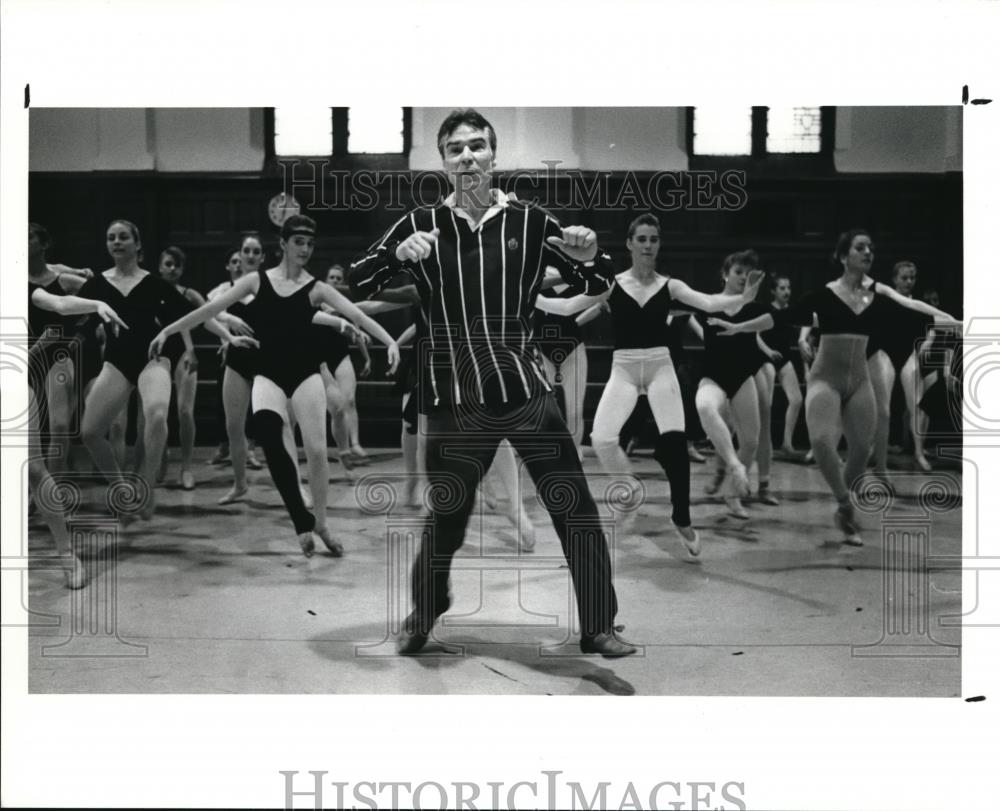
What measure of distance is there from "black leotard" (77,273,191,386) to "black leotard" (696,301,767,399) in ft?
5.86

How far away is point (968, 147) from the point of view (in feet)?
12.0

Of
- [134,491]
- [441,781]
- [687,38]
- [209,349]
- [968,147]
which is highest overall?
[687,38]

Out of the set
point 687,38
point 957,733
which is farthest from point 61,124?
point 957,733

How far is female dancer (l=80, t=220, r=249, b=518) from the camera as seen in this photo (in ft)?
12.8

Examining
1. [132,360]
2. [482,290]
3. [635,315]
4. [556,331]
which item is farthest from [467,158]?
[132,360]

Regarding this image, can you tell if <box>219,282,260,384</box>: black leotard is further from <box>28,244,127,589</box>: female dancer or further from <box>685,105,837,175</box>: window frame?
<box>685,105,837,175</box>: window frame

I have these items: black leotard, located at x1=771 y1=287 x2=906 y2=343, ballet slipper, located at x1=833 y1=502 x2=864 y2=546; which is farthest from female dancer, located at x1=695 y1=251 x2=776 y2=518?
ballet slipper, located at x1=833 y1=502 x2=864 y2=546

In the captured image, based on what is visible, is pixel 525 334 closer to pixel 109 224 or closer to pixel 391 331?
pixel 391 331

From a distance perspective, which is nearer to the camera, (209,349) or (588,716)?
(588,716)

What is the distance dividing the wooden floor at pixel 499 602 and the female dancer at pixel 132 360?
0.15m

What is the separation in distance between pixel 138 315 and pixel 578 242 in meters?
1.52

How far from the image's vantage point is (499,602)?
382 cm

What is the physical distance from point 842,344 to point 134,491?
2.48 metres

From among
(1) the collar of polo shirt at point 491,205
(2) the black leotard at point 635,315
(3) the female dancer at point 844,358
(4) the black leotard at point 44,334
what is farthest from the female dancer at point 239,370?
(3) the female dancer at point 844,358
